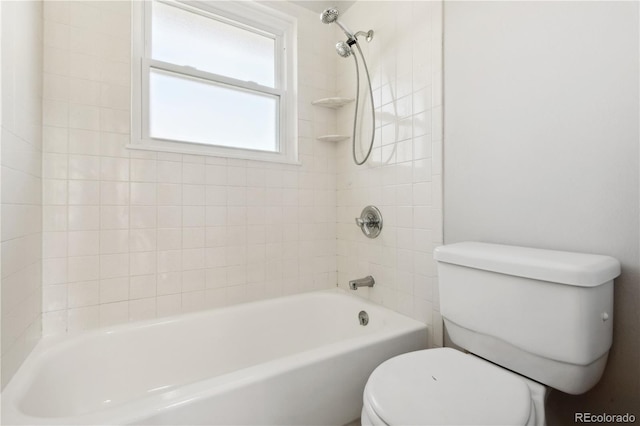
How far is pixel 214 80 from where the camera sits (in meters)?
1.71

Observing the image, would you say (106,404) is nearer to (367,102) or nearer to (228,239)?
(228,239)

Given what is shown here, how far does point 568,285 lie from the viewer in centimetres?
76

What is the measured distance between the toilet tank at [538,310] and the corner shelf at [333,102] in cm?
123

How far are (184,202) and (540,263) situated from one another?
154 centimetres

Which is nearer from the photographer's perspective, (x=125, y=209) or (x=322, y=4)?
(x=125, y=209)

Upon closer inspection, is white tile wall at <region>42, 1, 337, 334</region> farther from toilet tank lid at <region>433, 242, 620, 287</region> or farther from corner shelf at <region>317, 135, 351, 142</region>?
toilet tank lid at <region>433, 242, 620, 287</region>

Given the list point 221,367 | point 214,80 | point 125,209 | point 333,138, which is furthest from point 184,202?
point 333,138

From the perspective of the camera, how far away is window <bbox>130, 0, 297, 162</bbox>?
1519mm

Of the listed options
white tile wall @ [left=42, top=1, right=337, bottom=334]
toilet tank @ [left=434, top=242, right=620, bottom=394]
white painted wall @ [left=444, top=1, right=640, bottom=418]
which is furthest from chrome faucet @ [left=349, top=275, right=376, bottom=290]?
toilet tank @ [left=434, top=242, right=620, bottom=394]

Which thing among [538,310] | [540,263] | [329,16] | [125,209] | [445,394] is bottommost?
[445,394]

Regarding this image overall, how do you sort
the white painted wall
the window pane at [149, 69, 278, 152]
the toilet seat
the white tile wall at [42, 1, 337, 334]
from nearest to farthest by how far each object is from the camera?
the toilet seat, the white painted wall, the white tile wall at [42, 1, 337, 334], the window pane at [149, 69, 278, 152]

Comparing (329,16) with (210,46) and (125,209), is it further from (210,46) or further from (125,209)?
(125,209)

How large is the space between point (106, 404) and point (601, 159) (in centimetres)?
205

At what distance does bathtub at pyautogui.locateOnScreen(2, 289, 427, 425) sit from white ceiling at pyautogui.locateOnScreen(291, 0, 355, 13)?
74.1 inches
